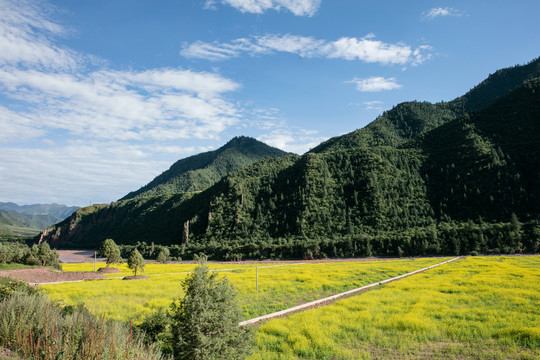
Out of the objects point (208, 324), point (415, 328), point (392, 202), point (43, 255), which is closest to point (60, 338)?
point (208, 324)

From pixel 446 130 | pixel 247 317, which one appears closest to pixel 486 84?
pixel 446 130

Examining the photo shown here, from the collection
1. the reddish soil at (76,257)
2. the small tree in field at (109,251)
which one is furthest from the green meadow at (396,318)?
the reddish soil at (76,257)

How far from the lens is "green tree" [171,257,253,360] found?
732 centimetres

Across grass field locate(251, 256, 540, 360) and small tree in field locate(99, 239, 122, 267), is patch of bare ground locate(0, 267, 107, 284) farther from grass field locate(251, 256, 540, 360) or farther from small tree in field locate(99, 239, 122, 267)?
grass field locate(251, 256, 540, 360)

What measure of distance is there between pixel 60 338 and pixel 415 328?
1353 centimetres

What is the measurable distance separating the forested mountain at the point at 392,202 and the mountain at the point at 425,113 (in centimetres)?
3770

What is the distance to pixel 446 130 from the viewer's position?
10631cm

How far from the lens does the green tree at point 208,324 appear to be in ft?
24.0

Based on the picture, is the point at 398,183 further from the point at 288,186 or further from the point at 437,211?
the point at 288,186

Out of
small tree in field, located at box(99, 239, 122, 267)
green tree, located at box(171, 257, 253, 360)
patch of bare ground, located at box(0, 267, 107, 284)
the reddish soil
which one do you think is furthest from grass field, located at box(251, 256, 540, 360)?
the reddish soil

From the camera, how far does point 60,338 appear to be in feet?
21.3

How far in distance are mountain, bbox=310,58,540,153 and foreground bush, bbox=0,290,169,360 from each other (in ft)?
463

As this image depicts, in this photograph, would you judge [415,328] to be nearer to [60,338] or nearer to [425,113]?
[60,338]

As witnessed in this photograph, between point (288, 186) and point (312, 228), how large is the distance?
2565 centimetres
